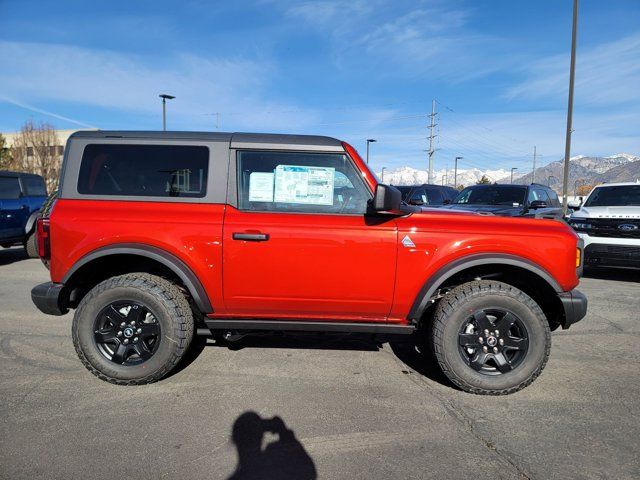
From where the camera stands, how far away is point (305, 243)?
3105 mm

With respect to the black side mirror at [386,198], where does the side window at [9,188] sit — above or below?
above

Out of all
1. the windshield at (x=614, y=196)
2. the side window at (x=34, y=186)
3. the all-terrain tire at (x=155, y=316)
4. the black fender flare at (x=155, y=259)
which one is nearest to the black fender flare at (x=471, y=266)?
the black fender flare at (x=155, y=259)

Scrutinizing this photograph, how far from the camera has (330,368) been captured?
3.66 metres

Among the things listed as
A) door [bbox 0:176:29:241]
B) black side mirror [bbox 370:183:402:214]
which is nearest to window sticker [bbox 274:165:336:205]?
black side mirror [bbox 370:183:402:214]

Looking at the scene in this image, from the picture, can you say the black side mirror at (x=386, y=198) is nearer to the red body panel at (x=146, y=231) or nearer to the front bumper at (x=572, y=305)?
the red body panel at (x=146, y=231)

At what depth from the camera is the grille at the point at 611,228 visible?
6.91 m

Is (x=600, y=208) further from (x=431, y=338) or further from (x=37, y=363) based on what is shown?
(x=37, y=363)

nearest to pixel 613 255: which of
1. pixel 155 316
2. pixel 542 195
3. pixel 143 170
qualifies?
pixel 542 195

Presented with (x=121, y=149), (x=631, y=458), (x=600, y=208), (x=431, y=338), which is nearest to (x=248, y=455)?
(x=431, y=338)

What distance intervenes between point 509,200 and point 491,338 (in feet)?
22.0

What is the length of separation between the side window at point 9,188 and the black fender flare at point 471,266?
377 inches

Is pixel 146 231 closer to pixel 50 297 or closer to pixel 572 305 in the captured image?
pixel 50 297

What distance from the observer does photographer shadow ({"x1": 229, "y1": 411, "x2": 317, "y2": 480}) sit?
2.26m

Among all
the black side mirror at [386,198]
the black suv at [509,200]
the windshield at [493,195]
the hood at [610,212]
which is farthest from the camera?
the windshield at [493,195]
